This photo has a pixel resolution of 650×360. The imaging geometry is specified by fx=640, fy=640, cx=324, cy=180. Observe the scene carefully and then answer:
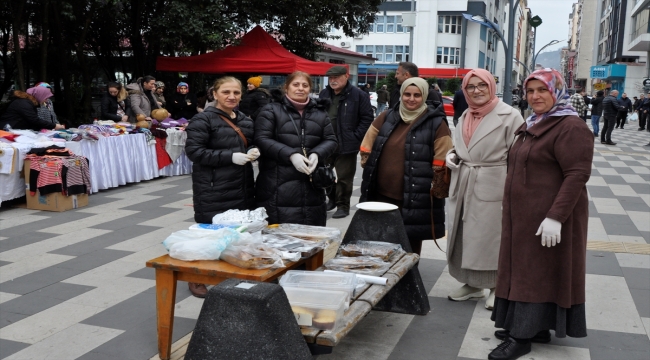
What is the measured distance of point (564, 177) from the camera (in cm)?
357

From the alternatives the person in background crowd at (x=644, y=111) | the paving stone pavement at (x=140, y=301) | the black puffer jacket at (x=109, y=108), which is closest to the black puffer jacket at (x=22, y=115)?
the paving stone pavement at (x=140, y=301)

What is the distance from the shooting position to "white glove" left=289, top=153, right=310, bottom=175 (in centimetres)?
459

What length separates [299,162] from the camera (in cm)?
459

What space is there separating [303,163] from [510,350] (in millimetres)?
1867

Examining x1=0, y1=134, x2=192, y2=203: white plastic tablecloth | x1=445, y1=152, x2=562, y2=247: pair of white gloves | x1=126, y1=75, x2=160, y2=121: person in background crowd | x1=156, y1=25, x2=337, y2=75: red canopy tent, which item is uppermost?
x1=156, y1=25, x2=337, y2=75: red canopy tent

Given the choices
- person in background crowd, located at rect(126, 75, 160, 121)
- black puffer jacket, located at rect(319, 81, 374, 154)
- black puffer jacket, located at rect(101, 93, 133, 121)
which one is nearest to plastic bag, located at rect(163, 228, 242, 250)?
black puffer jacket, located at rect(319, 81, 374, 154)

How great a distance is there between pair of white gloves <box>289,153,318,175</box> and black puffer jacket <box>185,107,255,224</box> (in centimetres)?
37

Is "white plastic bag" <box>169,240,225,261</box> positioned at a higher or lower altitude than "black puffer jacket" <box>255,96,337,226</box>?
lower

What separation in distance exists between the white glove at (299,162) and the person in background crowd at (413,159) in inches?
29.2

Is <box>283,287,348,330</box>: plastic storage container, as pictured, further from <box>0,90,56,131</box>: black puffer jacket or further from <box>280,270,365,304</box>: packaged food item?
<box>0,90,56,131</box>: black puffer jacket

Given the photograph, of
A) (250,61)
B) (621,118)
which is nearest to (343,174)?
(250,61)

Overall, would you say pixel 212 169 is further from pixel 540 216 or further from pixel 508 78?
pixel 508 78

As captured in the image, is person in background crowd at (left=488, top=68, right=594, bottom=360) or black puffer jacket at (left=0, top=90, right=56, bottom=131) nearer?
person in background crowd at (left=488, top=68, right=594, bottom=360)

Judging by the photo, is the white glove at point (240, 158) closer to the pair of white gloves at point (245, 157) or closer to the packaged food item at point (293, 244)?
the pair of white gloves at point (245, 157)
